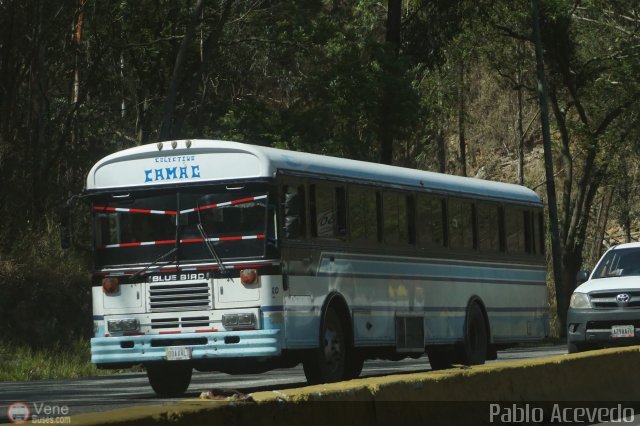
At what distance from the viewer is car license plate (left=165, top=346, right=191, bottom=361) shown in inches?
647

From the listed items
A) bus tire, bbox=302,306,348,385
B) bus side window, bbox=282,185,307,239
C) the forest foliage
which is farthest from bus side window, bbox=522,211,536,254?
the forest foliage

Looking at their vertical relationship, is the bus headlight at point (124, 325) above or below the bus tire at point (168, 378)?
above

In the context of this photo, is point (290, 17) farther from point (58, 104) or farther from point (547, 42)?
point (547, 42)

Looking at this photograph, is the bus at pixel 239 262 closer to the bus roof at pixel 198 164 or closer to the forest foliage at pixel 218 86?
the bus roof at pixel 198 164

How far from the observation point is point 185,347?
54.0 ft

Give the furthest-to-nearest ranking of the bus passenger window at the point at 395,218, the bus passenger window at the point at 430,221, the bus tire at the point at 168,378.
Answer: the bus passenger window at the point at 430,221 < the bus passenger window at the point at 395,218 < the bus tire at the point at 168,378

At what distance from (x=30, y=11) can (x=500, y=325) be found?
13.8m

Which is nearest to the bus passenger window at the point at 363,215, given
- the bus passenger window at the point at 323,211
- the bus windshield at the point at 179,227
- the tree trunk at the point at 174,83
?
the bus passenger window at the point at 323,211

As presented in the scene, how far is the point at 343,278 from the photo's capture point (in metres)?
18.2

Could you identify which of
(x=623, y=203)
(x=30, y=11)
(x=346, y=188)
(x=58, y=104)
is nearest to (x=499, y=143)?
(x=623, y=203)

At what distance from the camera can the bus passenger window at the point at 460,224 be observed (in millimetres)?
21625

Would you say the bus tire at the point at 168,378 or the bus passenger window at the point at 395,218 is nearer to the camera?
the bus tire at the point at 168,378

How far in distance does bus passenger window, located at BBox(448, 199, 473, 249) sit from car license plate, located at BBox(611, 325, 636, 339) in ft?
8.19

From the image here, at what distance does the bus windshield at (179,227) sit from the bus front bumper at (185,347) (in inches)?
34.4
